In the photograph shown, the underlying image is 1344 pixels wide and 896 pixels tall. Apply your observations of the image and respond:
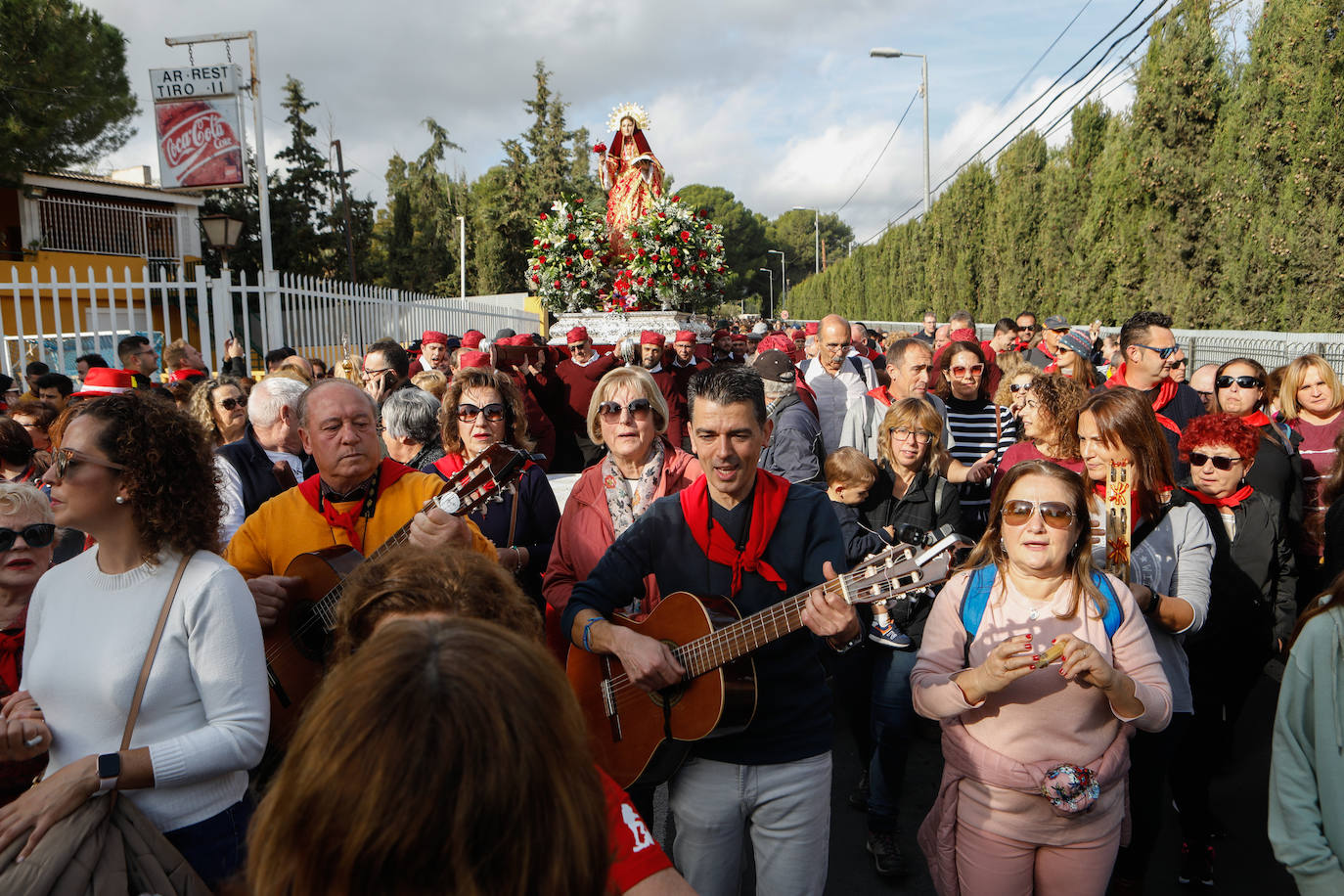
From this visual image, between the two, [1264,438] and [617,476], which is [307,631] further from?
[1264,438]

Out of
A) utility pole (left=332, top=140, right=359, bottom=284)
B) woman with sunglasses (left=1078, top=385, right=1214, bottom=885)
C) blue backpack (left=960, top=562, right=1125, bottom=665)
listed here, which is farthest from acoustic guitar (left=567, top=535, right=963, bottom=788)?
utility pole (left=332, top=140, right=359, bottom=284)

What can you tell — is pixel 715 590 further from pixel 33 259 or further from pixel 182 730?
pixel 33 259

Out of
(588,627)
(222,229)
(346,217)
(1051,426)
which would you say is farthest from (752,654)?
(346,217)

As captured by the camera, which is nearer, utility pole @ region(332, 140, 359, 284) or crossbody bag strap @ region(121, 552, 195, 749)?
crossbody bag strap @ region(121, 552, 195, 749)

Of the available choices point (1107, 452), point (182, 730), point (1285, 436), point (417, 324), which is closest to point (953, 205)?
point (417, 324)

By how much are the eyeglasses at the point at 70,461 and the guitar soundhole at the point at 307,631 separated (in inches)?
29.1

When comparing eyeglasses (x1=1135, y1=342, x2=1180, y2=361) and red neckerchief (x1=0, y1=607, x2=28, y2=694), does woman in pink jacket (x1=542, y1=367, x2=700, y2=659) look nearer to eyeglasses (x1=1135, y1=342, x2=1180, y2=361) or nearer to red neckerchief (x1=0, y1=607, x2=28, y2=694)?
red neckerchief (x1=0, y1=607, x2=28, y2=694)

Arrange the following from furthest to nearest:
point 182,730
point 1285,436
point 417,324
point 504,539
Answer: point 417,324
point 1285,436
point 504,539
point 182,730

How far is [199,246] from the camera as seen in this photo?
89.4ft

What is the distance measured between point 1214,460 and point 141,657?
4290 mm

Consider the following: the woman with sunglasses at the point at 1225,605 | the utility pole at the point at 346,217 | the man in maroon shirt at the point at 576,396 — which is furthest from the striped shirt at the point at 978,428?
the utility pole at the point at 346,217

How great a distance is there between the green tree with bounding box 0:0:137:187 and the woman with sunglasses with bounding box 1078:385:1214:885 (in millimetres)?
21867

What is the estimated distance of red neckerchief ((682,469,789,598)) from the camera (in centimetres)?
262

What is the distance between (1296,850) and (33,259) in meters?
25.7
